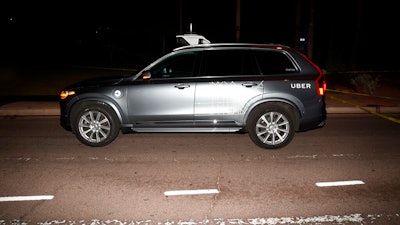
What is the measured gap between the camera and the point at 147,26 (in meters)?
45.6

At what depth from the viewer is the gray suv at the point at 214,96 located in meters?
7.10

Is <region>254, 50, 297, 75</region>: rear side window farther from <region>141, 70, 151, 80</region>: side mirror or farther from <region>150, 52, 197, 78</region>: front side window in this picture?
<region>141, 70, 151, 80</region>: side mirror

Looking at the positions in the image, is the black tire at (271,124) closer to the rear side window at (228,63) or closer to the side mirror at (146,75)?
the rear side window at (228,63)

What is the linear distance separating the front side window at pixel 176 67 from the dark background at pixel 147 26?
29.3 metres

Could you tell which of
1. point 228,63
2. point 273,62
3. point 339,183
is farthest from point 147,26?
point 339,183

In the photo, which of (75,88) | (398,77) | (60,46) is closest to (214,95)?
(75,88)

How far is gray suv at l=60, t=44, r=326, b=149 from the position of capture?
23.3 feet

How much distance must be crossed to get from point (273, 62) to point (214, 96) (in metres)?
1.19

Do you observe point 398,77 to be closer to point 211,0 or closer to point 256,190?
point 256,190

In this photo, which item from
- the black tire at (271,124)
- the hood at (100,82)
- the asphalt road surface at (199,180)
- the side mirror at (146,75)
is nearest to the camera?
the asphalt road surface at (199,180)

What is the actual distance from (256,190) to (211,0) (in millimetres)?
50236

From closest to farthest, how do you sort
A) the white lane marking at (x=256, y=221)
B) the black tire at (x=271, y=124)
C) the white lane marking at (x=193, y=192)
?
1. the white lane marking at (x=256, y=221)
2. the white lane marking at (x=193, y=192)
3. the black tire at (x=271, y=124)

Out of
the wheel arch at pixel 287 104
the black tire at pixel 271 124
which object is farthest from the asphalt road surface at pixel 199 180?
the wheel arch at pixel 287 104

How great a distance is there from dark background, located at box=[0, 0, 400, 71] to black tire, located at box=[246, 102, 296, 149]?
1141 inches
